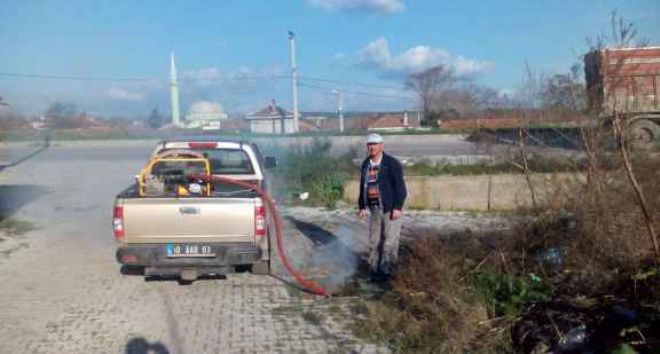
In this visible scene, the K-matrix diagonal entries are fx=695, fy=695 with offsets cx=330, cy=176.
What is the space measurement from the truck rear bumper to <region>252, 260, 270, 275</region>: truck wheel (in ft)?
2.70

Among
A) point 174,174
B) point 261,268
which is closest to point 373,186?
point 261,268

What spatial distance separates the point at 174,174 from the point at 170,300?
73.5 inches

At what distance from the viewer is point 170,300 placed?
25.9 feet

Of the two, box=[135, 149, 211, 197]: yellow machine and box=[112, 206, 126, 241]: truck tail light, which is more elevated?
box=[135, 149, 211, 197]: yellow machine

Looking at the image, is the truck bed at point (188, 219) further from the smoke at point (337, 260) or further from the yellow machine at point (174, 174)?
the smoke at point (337, 260)

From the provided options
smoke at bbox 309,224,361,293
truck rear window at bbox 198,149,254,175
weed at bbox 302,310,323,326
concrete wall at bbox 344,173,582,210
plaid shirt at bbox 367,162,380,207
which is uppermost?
truck rear window at bbox 198,149,254,175

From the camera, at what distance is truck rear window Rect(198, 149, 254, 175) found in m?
9.92

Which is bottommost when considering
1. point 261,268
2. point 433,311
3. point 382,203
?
point 261,268

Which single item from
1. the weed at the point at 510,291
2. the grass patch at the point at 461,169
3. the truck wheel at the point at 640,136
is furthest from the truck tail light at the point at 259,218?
the grass patch at the point at 461,169

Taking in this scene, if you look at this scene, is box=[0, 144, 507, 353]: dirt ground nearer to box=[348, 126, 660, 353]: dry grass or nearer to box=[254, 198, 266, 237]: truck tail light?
box=[348, 126, 660, 353]: dry grass

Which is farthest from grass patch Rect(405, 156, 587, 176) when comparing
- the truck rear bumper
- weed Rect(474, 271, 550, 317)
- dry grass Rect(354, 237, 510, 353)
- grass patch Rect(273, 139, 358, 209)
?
the truck rear bumper

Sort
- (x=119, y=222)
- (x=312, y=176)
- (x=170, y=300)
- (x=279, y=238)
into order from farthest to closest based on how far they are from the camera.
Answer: (x=312, y=176), (x=279, y=238), (x=119, y=222), (x=170, y=300)

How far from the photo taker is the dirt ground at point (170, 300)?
6.36 meters

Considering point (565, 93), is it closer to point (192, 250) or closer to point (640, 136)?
point (640, 136)
